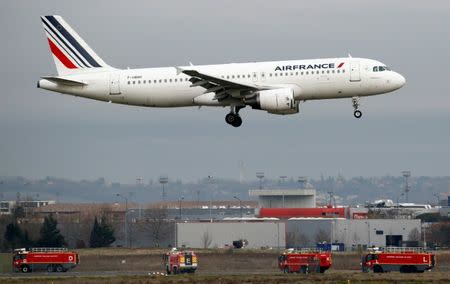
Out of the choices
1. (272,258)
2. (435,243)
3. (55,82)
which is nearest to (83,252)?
(272,258)

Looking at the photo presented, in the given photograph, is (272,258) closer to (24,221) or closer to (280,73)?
(280,73)

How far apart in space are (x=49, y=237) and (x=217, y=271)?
36.6m

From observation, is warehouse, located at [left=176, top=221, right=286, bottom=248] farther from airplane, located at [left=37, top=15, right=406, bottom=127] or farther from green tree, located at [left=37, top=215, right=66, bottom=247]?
airplane, located at [left=37, top=15, right=406, bottom=127]

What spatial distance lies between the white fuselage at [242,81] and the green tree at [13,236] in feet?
93.1

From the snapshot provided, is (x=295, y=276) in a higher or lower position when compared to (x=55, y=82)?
lower

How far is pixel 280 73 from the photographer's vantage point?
88688 millimetres

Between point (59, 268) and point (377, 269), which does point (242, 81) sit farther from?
point (59, 268)

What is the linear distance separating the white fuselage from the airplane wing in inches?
31.8

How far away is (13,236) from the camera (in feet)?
387

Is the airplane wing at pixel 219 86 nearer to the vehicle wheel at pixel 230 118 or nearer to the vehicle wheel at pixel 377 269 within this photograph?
the vehicle wheel at pixel 230 118

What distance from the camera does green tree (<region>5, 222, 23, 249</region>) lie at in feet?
385

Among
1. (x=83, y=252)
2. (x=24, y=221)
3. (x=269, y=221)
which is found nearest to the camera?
(x=83, y=252)

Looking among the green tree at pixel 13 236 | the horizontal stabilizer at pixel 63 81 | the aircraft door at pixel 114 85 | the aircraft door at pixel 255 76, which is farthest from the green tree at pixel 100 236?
the aircraft door at pixel 255 76

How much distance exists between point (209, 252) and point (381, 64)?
35.8 m
